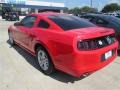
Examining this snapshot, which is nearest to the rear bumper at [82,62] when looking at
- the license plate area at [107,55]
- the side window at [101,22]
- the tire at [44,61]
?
the license plate area at [107,55]

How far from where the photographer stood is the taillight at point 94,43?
4.47 meters

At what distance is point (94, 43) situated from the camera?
4.67 meters

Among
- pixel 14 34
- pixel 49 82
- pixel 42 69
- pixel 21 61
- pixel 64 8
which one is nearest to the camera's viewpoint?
pixel 49 82

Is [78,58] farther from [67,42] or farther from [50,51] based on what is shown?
[50,51]

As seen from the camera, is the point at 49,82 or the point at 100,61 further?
the point at 49,82

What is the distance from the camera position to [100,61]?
477 centimetres

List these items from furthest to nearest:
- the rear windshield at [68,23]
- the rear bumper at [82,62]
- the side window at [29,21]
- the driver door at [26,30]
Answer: the side window at [29,21] → the driver door at [26,30] → the rear windshield at [68,23] → the rear bumper at [82,62]

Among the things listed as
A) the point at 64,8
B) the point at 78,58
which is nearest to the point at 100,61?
the point at 78,58

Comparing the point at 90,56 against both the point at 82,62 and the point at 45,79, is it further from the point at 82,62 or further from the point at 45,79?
the point at 45,79

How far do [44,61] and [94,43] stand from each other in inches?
59.4

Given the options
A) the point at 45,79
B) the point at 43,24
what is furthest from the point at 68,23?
the point at 45,79

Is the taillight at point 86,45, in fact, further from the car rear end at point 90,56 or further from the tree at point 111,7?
the tree at point 111,7

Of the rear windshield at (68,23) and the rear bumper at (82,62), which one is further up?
the rear windshield at (68,23)

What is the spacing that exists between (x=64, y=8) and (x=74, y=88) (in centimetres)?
7582
